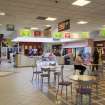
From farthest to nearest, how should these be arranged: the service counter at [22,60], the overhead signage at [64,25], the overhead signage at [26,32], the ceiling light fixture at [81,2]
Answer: the service counter at [22,60], the overhead signage at [26,32], the overhead signage at [64,25], the ceiling light fixture at [81,2]

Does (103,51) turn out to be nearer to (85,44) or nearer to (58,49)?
(85,44)

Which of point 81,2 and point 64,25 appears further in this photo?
point 64,25

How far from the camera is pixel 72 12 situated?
9.56 meters

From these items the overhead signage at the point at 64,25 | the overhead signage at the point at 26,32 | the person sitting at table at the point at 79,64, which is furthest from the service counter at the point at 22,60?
the person sitting at table at the point at 79,64

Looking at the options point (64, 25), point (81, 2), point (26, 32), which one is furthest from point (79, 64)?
point (26, 32)

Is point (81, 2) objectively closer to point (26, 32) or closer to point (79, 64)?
point (79, 64)

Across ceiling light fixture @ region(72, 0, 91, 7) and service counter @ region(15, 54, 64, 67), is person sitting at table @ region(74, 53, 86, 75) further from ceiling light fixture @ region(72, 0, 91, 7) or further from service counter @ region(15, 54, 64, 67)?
service counter @ region(15, 54, 64, 67)

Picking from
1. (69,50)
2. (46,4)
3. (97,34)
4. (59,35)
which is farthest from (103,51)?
(46,4)

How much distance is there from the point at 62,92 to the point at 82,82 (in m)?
2.05

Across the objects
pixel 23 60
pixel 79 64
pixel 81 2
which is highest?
pixel 81 2

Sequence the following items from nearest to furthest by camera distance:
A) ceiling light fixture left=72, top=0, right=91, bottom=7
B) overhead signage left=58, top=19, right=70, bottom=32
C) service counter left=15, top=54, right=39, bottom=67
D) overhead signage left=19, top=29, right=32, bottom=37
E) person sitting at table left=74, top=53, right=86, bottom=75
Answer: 1. ceiling light fixture left=72, top=0, right=91, bottom=7
2. person sitting at table left=74, top=53, right=86, bottom=75
3. overhead signage left=58, top=19, right=70, bottom=32
4. overhead signage left=19, top=29, right=32, bottom=37
5. service counter left=15, top=54, right=39, bottom=67

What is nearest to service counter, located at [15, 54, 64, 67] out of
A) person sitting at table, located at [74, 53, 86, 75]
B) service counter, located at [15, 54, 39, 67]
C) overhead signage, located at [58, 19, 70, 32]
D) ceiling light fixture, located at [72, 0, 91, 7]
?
service counter, located at [15, 54, 39, 67]

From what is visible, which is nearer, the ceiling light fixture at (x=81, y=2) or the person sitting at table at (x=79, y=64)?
the ceiling light fixture at (x=81, y=2)

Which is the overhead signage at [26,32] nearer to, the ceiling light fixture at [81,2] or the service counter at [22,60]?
the service counter at [22,60]
